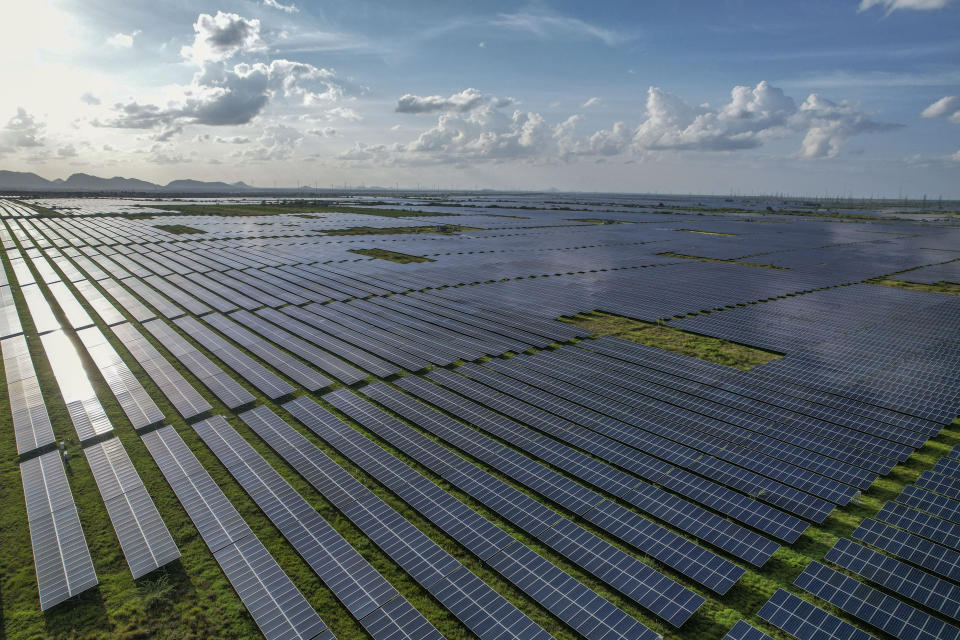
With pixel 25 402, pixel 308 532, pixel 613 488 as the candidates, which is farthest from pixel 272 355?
pixel 613 488

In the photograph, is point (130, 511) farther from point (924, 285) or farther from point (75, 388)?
point (924, 285)

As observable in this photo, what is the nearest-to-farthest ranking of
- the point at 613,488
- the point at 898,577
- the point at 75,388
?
the point at 898,577
the point at 613,488
the point at 75,388

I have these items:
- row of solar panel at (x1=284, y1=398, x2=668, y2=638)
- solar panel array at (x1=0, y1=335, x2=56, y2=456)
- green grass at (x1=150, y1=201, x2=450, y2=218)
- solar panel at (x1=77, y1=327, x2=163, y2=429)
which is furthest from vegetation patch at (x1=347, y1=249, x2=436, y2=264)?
green grass at (x1=150, y1=201, x2=450, y2=218)

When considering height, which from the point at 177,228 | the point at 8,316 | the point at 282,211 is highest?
the point at 282,211

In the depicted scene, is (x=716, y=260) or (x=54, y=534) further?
(x=716, y=260)

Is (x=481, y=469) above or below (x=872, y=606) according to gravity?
above

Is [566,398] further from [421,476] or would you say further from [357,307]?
[357,307]

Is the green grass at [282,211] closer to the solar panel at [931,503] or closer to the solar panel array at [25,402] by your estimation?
the solar panel array at [25,402]

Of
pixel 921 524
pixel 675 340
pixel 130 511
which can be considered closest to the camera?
pixel 921 524
